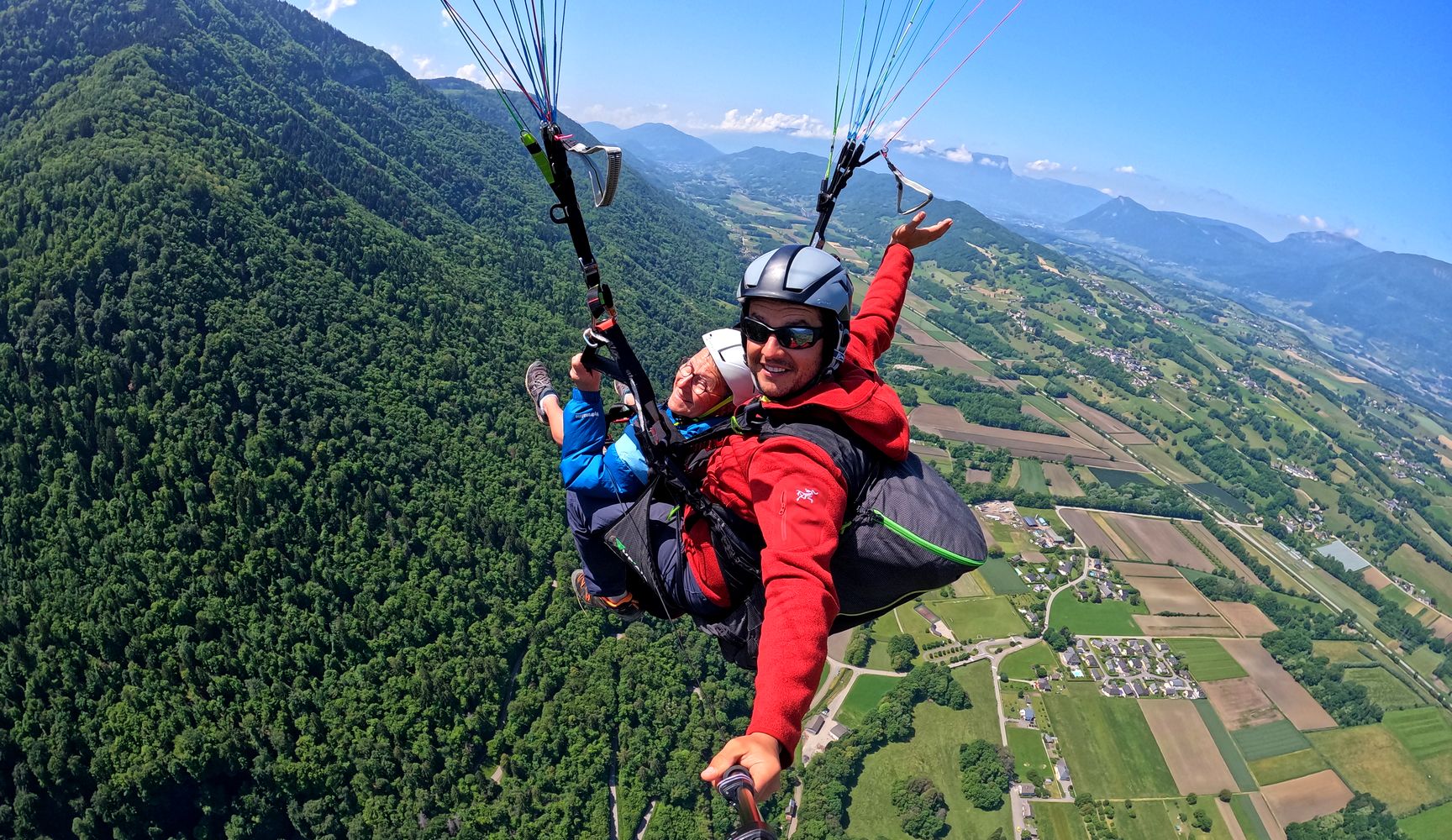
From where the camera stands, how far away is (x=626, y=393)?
4168 mm

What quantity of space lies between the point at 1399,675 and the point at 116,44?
119 meters

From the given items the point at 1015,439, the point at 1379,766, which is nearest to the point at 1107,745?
the point at 1379,766

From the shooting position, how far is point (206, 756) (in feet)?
83.8

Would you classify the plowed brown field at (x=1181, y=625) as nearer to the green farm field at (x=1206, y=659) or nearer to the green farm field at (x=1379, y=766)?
the green farm field at (x=1206, y=659)

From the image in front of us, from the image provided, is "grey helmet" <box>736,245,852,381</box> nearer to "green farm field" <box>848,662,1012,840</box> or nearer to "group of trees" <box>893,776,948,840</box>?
"green farm field" <box>848,662,1012,840</box>

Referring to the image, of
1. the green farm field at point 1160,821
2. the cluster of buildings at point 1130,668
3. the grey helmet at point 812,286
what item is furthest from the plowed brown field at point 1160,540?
the grey helmet at point 812,286

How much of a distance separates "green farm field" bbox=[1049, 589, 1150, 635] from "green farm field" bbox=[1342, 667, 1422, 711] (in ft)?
42.8

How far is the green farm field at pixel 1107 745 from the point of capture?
30859mm

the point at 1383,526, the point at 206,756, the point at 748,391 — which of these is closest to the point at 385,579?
the point at 206,756

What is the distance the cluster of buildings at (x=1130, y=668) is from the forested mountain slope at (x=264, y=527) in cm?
2151

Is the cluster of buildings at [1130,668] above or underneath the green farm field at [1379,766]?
above

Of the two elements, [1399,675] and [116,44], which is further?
[116,44]

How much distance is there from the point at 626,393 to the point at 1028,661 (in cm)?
4036

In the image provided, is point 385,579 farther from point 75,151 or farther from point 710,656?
point 75,151
